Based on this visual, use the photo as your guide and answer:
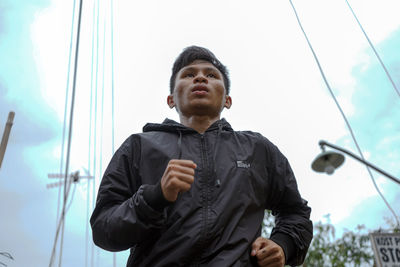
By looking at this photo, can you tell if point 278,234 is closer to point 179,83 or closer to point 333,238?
point 179,83

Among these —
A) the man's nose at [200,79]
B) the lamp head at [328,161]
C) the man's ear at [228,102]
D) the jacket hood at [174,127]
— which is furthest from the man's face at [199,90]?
the lamp head at [328,161]

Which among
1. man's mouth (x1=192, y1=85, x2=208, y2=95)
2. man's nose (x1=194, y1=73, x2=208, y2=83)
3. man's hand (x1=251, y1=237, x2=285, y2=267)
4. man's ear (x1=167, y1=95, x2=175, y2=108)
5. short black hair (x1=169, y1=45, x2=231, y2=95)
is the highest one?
short black hair (x1=169, y1=45, x2=231, y2=95)

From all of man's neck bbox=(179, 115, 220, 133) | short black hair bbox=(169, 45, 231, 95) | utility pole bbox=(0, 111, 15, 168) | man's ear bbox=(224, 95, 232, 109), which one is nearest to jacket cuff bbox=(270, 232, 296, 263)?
man's neck bbox=(179, 115, 220, 133)

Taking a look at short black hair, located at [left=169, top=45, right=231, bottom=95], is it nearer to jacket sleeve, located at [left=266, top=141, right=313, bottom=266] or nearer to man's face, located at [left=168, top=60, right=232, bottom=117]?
man's face, located at [left=168, top=60, right=232, bottom=117]

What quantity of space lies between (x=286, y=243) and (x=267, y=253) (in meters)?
0.19

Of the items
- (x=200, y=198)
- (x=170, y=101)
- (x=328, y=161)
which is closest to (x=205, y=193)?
(x=200, y=198)

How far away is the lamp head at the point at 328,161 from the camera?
16.5ft

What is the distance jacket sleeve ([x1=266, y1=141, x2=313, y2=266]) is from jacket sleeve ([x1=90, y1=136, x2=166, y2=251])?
0.58 metres

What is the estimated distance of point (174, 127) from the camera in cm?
182

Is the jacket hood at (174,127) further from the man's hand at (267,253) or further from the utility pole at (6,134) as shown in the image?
the utility pole at (6,134)

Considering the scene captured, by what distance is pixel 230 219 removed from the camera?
1491 mm

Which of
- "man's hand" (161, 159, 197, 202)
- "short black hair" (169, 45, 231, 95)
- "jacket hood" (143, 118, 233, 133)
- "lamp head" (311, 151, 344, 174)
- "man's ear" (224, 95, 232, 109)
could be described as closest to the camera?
"man's hand" (161, 159, 197, 202)

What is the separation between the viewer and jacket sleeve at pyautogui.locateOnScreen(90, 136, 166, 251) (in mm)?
1352

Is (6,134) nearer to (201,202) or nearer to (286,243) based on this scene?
(201,202)
